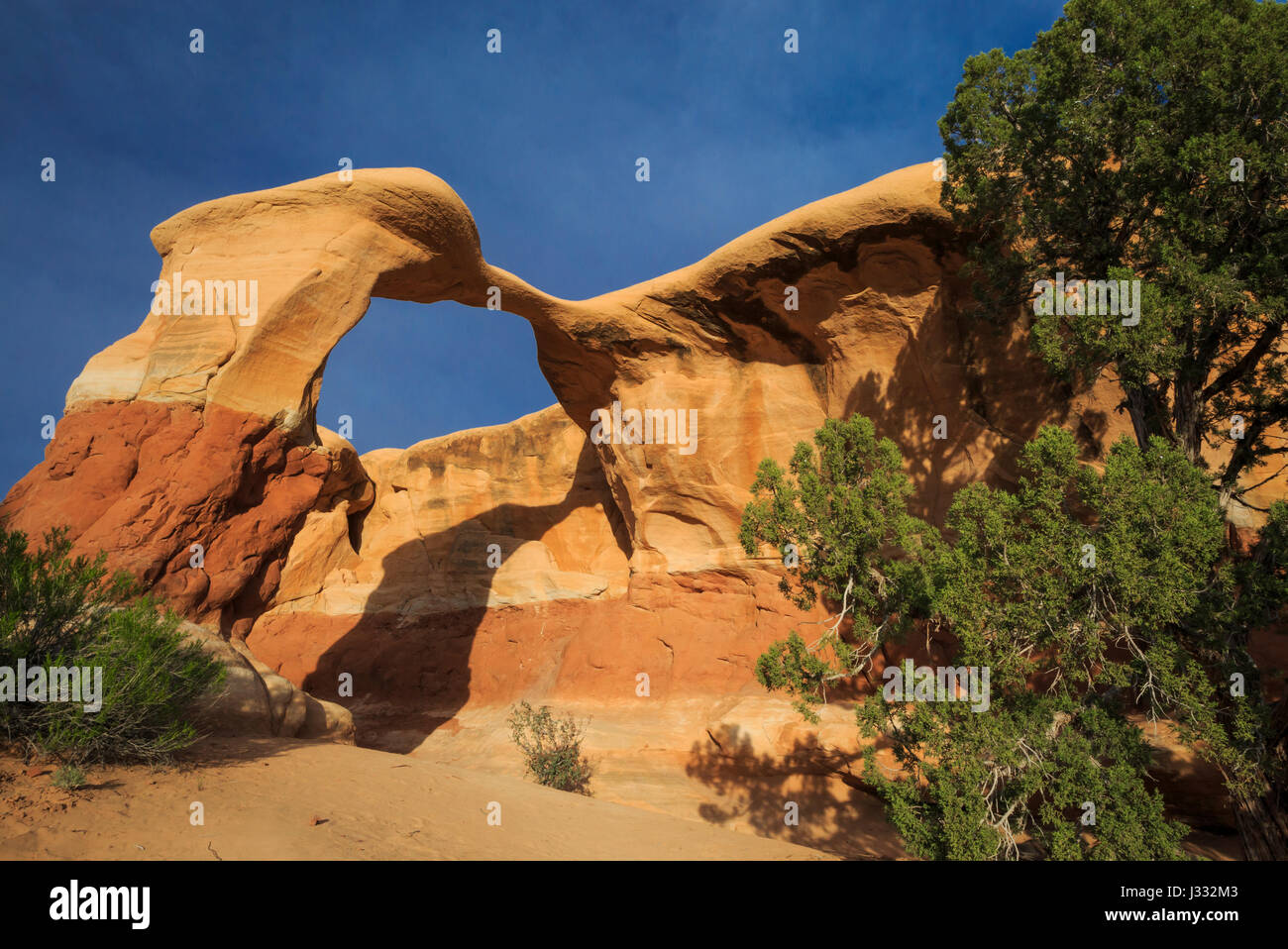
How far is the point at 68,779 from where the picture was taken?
6.02 meters

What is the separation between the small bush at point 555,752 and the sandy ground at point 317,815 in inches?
113

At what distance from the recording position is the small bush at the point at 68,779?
19.7 ft

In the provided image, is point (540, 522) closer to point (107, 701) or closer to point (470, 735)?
point (470, 735)

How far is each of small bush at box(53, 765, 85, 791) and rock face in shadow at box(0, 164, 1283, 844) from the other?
646 cm

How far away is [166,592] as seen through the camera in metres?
11.9

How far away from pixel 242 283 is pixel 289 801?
9897mm

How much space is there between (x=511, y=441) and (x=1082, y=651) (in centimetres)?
2088

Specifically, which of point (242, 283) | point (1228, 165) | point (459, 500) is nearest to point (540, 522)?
point (459, 500)

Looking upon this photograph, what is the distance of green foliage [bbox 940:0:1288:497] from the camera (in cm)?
947
